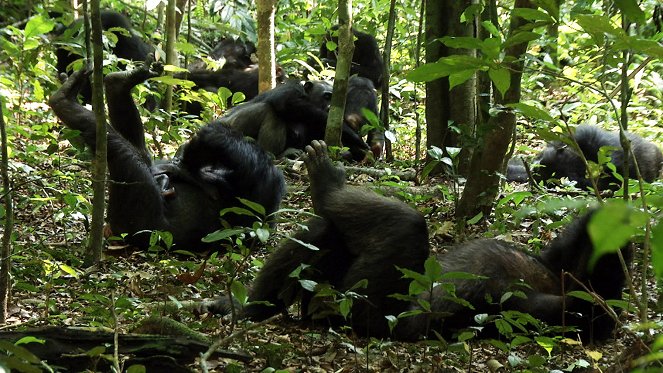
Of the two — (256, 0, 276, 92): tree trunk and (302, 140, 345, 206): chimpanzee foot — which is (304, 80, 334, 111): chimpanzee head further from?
(302, 140, 345, 206): chimpanzee foot

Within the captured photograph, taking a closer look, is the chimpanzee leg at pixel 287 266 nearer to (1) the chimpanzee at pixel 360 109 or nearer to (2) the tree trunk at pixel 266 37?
(2) the tree trunk at pixel 266 37

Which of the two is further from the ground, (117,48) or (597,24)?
(117,48)

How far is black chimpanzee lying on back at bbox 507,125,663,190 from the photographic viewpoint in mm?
7918

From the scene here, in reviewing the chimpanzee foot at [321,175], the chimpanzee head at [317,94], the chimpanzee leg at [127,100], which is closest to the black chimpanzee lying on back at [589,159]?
the chimpanzee head at [317,94]

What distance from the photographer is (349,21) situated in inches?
290

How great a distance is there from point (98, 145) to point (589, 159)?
5.40 metres

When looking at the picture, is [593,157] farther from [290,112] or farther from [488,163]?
[290,112]

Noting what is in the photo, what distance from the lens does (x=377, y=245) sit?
13.0 feet

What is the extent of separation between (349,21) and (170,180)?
8.01ft

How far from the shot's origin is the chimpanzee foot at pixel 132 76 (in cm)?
531

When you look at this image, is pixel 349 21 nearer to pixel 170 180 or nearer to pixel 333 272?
pixel 170 180

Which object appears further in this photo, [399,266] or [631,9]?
[399,266]

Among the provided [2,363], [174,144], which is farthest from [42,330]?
[174,144]

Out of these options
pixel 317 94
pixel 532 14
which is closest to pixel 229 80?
pixel 317 94
